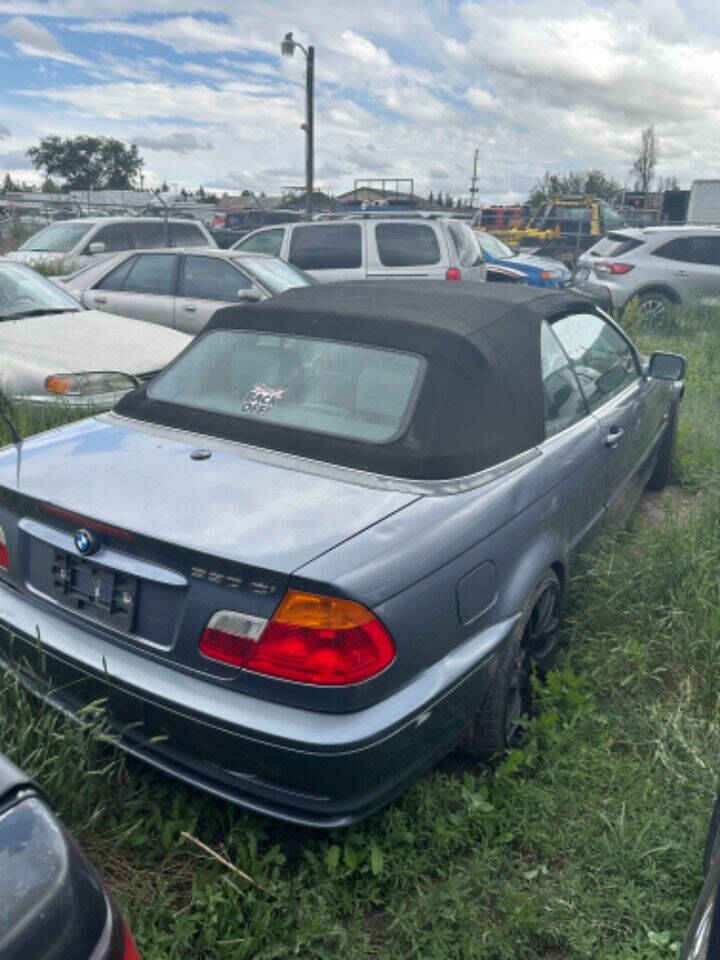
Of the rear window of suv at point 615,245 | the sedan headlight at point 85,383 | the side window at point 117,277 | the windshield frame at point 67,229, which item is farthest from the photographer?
the rear window of suv at point 615,245

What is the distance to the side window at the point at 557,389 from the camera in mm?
3389

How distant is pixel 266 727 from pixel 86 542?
0.78 m

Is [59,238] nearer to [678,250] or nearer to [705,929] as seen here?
[678,250]

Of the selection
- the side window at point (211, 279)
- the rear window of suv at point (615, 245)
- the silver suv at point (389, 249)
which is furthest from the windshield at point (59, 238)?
the rear window of suv at point (615, 245)

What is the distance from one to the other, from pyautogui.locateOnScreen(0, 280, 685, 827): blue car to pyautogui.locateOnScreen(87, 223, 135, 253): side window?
9049 millimetres

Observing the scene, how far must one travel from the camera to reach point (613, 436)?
12.7 ft

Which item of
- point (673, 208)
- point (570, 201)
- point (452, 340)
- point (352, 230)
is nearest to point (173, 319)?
point (352, 230)

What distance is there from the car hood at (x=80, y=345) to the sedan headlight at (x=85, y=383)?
78mm

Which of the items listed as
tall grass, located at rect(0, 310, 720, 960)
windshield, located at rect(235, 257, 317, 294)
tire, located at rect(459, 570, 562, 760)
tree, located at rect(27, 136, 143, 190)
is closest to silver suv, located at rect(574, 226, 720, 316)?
windshield, located at rect(235, 257, 317, 294)

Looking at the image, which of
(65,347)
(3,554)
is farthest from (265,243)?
(3,554)

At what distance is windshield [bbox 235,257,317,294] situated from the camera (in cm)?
875

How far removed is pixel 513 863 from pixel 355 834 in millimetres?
485

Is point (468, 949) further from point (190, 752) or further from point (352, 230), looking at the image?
point (352, 230)

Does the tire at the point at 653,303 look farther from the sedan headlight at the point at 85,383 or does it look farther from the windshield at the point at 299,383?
the windshield at the point at 299,383
